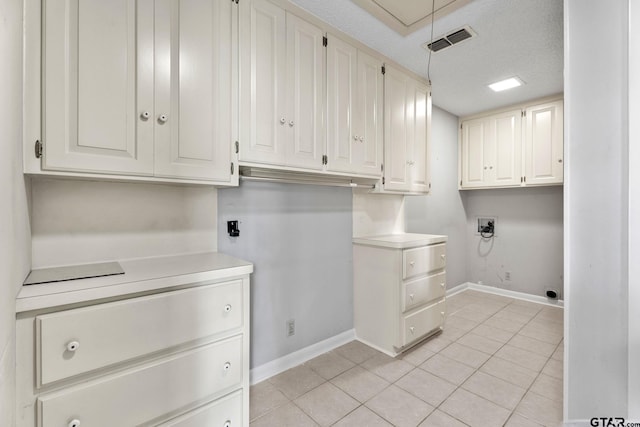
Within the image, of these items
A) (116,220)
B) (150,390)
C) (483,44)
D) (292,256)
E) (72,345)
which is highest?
(483,44)

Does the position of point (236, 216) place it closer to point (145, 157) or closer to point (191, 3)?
point (145, 157)

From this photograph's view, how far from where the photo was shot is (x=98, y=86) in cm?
116

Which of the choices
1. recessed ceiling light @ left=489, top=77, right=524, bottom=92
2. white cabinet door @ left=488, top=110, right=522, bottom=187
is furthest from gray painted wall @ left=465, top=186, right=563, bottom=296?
recessed ceiling light @ left=489, top=77, right=524, bottom=92

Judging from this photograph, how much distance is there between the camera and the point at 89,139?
1146 mm

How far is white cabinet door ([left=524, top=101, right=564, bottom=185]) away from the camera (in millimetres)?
3320

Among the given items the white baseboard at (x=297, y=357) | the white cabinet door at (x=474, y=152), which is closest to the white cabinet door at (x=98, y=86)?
the white baseboard at (x=297, y=357)

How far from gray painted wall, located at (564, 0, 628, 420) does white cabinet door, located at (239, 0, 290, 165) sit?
1.56 m

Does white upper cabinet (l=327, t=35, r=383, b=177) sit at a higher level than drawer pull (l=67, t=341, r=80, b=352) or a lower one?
higher

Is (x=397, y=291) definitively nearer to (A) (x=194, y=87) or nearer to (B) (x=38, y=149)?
(A) (x=194, y=87)

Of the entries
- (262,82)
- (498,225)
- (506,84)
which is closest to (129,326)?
(262,82)

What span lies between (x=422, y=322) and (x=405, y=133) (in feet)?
5.79

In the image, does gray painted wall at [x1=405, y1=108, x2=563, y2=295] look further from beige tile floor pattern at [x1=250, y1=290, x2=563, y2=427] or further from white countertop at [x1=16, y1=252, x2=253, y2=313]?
white countertop at [x1=16, y1=252, x2=253, y2=313]

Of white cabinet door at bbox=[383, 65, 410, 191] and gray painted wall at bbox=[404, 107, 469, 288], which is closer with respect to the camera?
white cabinet door at bbox=[383, 65, 410, 191]

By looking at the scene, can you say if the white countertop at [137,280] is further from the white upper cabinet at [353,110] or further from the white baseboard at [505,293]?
the white baseboard at [505,293]
